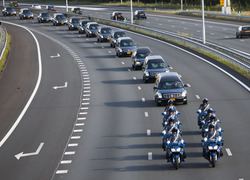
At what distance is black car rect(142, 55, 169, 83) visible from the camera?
4091 centimetres

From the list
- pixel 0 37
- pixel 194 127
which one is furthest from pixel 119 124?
pixel 0 37

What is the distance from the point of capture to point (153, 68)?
1633 inches

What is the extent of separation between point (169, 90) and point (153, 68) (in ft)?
26.4

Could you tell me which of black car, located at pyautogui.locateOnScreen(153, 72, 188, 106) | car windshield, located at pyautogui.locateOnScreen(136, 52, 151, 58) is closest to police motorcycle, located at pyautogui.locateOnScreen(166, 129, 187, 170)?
black car, located at pyautogui.locateOnScreen(153, 72, 188, 106)

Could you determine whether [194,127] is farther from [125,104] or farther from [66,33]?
[66,33]

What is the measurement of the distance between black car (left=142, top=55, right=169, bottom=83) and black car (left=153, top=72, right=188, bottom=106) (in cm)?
564

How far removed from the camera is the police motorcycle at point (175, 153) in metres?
21.1

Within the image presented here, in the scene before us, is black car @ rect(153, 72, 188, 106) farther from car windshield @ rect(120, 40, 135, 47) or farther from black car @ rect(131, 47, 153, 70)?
car windshield @ rect(120, 40, 135, 47)

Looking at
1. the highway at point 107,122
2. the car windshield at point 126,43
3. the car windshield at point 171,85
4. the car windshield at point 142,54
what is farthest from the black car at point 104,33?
the car windshield at point 171,85

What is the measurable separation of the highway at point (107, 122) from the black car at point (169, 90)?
1.79 ft

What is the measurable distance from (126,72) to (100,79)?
3.22m

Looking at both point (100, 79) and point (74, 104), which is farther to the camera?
point (100, 79)

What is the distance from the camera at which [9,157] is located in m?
24.7

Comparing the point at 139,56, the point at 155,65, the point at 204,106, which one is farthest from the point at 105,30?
the point at 204,106
